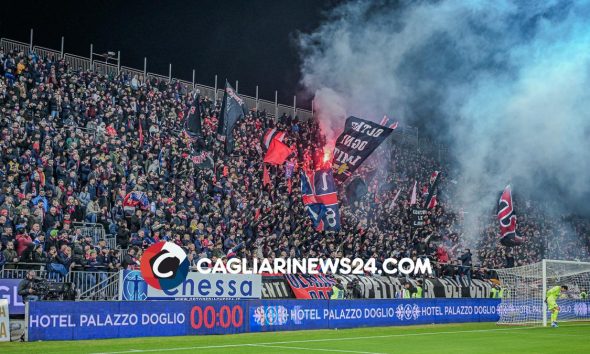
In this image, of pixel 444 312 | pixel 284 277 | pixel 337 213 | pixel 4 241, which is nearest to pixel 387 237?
pixel 337 213

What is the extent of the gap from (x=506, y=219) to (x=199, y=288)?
23.7 m

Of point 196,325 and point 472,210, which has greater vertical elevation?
point 472,210

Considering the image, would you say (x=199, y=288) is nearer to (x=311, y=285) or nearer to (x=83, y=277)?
(x=83, y=277)

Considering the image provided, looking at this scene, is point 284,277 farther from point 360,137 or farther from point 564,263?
point 564,263

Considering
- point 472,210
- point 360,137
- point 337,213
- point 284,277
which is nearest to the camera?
point 284,277

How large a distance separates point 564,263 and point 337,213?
10496 millimetres

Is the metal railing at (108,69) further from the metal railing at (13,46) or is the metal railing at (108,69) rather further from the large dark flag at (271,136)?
the large dark flag at (271,136)

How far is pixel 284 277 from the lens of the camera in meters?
30.4

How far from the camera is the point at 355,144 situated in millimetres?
38406

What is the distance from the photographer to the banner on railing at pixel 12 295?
867 inches

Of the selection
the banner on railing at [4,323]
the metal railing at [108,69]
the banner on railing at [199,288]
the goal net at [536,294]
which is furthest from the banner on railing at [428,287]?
the banner on railing at [4,323]

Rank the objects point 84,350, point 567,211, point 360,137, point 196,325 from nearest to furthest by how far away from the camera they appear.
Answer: point 84,350 → point 196,325 → point 360,137 → point 567,211

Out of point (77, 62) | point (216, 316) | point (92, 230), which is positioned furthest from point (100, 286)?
point (77, 62)

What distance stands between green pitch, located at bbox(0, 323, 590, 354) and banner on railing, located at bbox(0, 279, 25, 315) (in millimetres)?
2663
